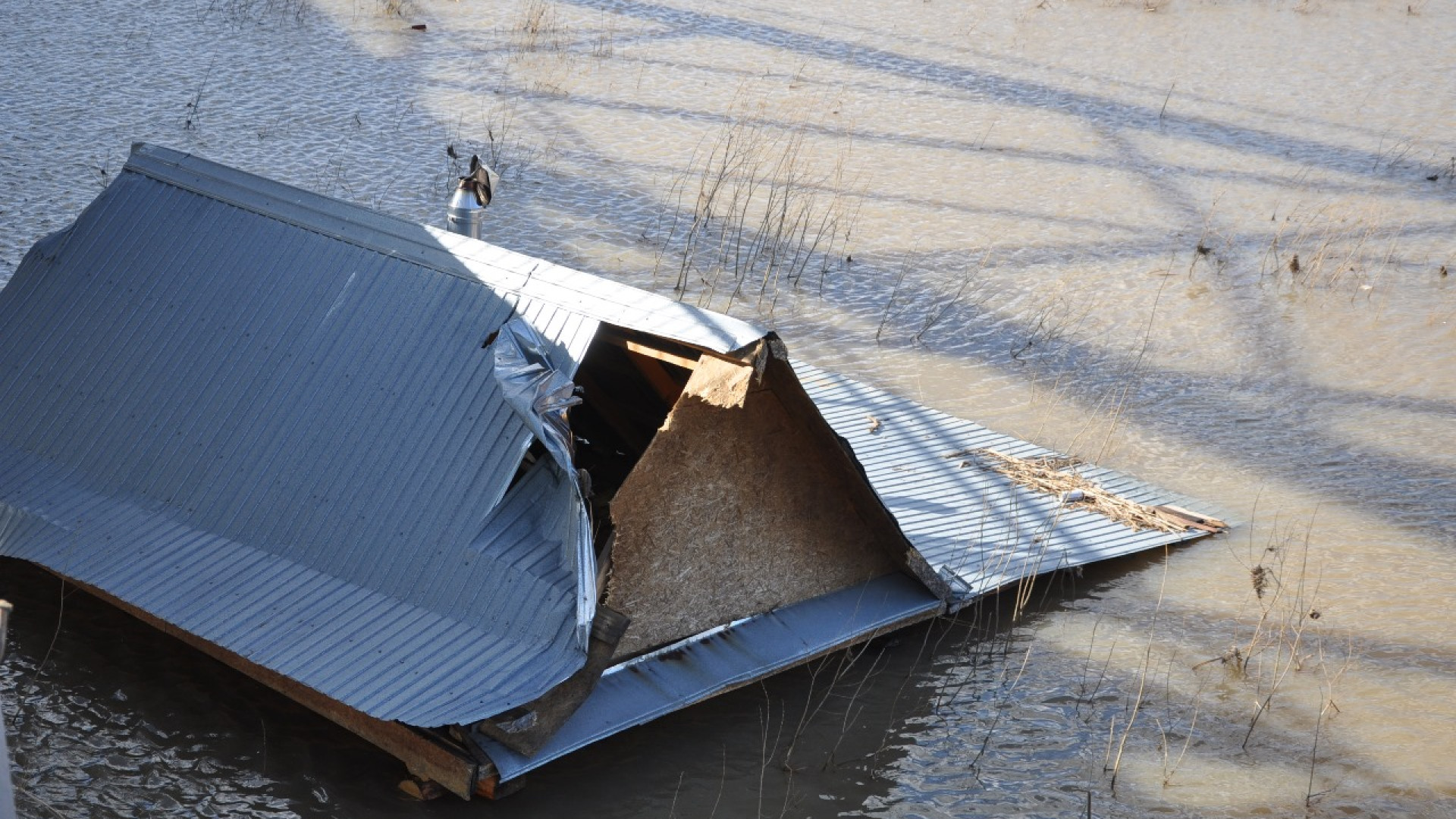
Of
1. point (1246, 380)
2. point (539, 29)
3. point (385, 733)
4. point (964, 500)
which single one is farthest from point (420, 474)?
point (539, 29)

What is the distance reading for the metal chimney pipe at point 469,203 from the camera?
6102mm

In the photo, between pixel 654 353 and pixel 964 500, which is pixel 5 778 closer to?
pixel 654 353

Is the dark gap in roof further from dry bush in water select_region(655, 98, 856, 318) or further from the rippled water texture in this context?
dry bush in water select_region(655, 98, 856, 318)

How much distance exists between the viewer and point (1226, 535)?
6668 mm

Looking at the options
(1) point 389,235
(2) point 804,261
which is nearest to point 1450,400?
(2) point 804,261

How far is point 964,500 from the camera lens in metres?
6.57

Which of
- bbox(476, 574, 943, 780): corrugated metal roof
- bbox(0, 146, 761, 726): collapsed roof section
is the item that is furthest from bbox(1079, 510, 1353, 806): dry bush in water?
bbox(0, 146, 761, 726): collapsed roof section

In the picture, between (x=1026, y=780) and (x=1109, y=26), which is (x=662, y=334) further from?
(x=1109, y=26)

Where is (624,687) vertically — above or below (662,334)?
below

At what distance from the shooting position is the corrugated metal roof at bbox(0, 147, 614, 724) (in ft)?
15.2

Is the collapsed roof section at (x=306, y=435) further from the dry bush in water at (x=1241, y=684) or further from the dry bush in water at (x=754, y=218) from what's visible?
the dry bush in water at (x=754, y=218)

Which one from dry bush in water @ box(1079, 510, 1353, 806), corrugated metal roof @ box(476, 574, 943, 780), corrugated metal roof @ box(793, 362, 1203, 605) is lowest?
dry bush in water @ box(1079, 510, 1353, 806)

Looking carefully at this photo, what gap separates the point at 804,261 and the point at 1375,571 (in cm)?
412

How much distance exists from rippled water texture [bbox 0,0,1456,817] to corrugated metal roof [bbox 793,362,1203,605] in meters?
0.16
